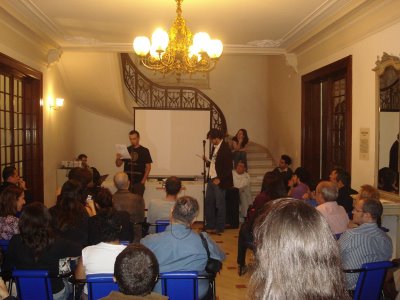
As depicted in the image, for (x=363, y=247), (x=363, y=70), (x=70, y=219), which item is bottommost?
(x=363, y=247)

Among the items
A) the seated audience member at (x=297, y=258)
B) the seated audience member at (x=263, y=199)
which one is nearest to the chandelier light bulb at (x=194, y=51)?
the seated audience member at (x=263, y=199)

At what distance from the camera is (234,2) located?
5.06m

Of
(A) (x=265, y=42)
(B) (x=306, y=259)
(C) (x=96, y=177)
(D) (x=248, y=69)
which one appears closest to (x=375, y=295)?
(B) (x=306, y=259)

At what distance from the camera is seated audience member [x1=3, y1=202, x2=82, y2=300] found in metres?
2.99

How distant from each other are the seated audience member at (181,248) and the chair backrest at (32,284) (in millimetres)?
664

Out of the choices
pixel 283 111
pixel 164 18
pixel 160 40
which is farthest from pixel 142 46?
pixel 283 111

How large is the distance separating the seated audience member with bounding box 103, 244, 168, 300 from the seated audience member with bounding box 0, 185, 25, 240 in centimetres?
202

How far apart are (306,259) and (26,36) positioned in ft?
20.5

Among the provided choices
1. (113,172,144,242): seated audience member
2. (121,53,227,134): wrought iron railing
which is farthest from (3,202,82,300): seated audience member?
(121,53,227,134): wrought iron railing

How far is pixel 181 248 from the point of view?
2.90 metres

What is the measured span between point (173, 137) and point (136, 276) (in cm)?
774

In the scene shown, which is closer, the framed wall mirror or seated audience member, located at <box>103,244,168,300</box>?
seated audience member, located at <box>103,244,168,300</box>

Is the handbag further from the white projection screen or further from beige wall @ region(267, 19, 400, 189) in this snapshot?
the white projection screen

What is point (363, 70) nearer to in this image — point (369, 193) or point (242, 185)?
point (369, 193)
